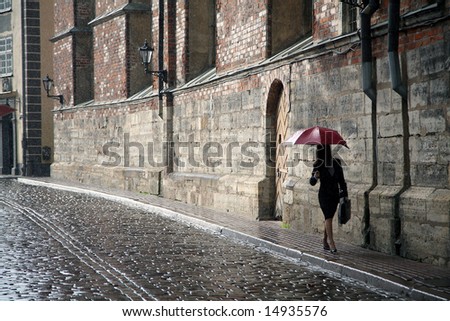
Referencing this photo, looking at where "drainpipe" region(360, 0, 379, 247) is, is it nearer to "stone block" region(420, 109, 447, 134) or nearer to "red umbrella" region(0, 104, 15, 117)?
"stone block" region(420, 109, 447, 134)

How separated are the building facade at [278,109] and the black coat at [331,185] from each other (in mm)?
566

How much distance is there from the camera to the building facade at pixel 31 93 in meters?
36.7

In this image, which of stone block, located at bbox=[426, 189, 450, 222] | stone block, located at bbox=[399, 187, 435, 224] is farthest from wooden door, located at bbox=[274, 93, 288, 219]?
stone block, located at bbox=[426, 189, 450, 222]

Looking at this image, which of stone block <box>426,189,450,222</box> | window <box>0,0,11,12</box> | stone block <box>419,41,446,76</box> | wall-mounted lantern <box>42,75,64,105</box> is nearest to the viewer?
stone block <box>426,189,450,222</box>

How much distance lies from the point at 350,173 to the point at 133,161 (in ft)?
46.4

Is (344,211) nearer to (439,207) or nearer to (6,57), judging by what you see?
(439,207)

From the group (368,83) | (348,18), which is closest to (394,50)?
(368,83)

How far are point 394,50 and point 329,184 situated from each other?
188cm

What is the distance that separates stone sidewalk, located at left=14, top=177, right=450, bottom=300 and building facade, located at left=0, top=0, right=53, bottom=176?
20.0m

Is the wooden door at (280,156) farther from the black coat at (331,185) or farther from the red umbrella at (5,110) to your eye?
the red umbrella at (5,110)

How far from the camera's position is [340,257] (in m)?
10.2

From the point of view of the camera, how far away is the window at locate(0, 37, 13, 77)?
127 ft

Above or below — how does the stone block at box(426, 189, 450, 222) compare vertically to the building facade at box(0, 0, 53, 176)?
below
